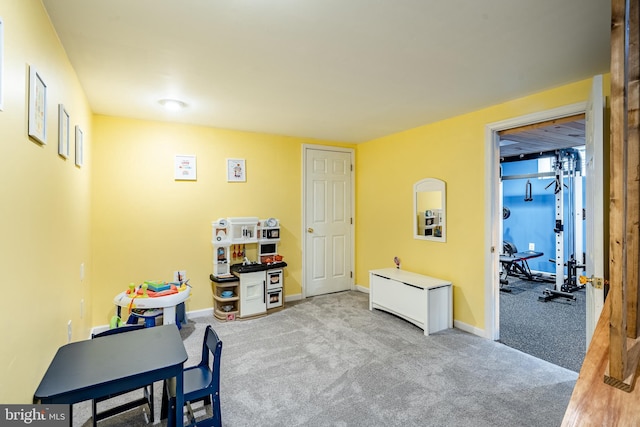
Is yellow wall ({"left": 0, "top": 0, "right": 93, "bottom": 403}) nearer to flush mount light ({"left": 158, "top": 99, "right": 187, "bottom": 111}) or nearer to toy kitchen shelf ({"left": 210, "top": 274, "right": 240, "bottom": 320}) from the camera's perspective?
flush mount light ({"left": 158, "top": 99, "right": 187, "bottom": 111})

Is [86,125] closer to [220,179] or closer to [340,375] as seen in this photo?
[220,179]

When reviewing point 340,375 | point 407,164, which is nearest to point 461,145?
point 407,164

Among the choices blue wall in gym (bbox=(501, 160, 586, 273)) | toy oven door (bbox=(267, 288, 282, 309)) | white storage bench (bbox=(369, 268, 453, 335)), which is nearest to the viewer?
white storage bench (bbox=(369, 268, 453, 335))

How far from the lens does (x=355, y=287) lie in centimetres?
521

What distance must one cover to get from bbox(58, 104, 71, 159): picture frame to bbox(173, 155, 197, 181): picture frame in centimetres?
160

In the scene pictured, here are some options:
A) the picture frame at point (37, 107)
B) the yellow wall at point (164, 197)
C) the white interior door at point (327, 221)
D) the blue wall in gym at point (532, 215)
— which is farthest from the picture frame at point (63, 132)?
the blue wall in gym at point (532, 215)

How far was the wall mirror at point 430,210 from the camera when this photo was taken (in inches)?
147

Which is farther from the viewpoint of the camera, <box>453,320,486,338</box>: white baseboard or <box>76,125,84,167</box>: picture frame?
<box>453,320,486,338</box>: white baseboard

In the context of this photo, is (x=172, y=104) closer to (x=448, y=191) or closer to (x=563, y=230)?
(x=448, y=191)

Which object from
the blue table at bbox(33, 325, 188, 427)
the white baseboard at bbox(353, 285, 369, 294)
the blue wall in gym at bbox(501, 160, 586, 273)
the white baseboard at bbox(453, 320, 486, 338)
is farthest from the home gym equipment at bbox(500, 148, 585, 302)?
the blue table at bbox(33, 325, 188, 427)

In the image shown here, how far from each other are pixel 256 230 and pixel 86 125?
2116 millimetres

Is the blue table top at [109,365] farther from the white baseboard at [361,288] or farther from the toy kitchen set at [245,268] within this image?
the white baseboard at [361,288]

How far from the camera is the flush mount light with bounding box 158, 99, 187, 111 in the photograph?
305cm

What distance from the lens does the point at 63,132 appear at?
6.86ft
